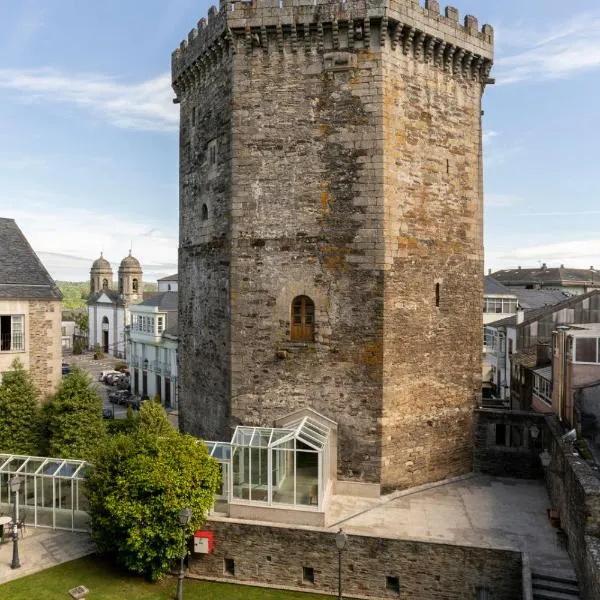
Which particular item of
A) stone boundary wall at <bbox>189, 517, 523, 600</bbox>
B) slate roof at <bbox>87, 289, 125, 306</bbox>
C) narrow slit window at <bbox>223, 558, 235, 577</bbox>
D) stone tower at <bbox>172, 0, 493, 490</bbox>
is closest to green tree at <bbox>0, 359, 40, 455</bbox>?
stone tower at <bbox>172, 0, 493, 490</bbox>

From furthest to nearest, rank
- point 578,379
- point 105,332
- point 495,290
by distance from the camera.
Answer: point 105,332 → point 495,290 → point 578,379

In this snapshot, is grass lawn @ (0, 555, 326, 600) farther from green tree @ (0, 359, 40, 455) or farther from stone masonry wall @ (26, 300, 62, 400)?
stone masonry wall @ (26, 300, 62, 400)

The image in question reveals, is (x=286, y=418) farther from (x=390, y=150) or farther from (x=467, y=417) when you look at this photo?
(x=390, y=150)

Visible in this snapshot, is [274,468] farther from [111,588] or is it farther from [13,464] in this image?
[13,464]

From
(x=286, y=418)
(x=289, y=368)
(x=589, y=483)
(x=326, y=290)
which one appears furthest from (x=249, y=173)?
(x=589, y=483)

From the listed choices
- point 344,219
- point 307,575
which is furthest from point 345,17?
point 307,575

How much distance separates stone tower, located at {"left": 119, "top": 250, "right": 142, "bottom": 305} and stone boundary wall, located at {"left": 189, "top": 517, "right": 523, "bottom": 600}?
185 feet

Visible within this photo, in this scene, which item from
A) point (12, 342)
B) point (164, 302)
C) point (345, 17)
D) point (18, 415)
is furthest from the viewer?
point (164, 302)

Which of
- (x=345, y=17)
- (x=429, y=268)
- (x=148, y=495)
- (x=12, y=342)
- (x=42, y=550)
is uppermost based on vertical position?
(x=345, y=17)

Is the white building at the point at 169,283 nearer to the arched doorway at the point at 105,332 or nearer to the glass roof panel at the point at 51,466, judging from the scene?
the arched doorway at the point at 105,332

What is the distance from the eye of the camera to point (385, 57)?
15523 mm

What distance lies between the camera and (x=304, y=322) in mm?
16172

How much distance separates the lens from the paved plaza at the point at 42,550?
1339 cm

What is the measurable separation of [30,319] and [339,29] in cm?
1520
